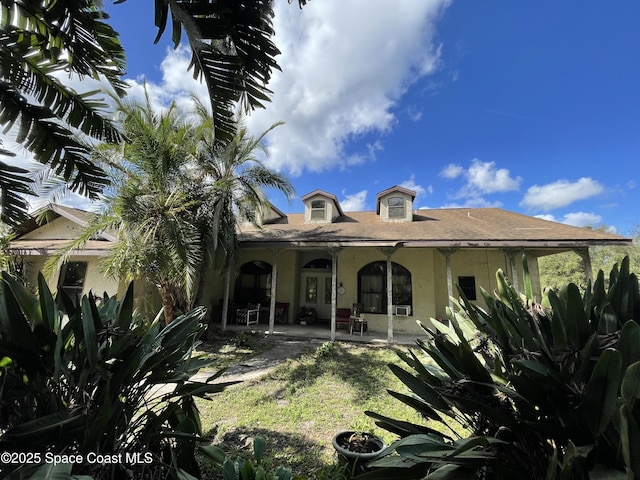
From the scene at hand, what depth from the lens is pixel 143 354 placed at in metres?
1.94

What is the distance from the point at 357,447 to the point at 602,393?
3007 millimetres

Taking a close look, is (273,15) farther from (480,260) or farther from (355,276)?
(480,260)

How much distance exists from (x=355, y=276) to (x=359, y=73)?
8.00 metres

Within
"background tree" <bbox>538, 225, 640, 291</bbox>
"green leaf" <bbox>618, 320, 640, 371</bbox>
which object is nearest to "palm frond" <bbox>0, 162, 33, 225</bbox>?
"green leaf" <bbox>618, 320, 640, 371</bbox>

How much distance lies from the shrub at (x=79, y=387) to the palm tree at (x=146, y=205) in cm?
601

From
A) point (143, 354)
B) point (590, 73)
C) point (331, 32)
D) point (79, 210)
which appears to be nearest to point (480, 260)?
point (590, 73)

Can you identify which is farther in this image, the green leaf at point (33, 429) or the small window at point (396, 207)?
the small window at point (396, 207)

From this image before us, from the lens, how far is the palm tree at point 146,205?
25.1 feet

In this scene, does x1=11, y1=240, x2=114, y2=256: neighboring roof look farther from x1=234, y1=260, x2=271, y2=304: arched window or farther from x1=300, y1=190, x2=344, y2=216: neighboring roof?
x1=300, y1=190, x2=344, y2=216: neighboring roof

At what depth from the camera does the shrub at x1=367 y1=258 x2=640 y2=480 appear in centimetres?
106

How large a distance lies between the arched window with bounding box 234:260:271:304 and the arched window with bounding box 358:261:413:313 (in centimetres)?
479

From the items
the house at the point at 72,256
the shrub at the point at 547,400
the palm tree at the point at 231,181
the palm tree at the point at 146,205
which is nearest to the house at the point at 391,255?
the palm tree at the point at 231,181

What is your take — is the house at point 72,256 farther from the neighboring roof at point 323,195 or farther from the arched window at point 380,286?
the arched window at point 380,286

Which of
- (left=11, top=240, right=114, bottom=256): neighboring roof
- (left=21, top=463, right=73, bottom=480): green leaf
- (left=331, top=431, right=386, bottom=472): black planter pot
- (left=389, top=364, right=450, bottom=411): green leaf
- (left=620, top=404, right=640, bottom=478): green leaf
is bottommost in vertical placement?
(left=331, top=431, right=386, bottom=472): black planter pot
